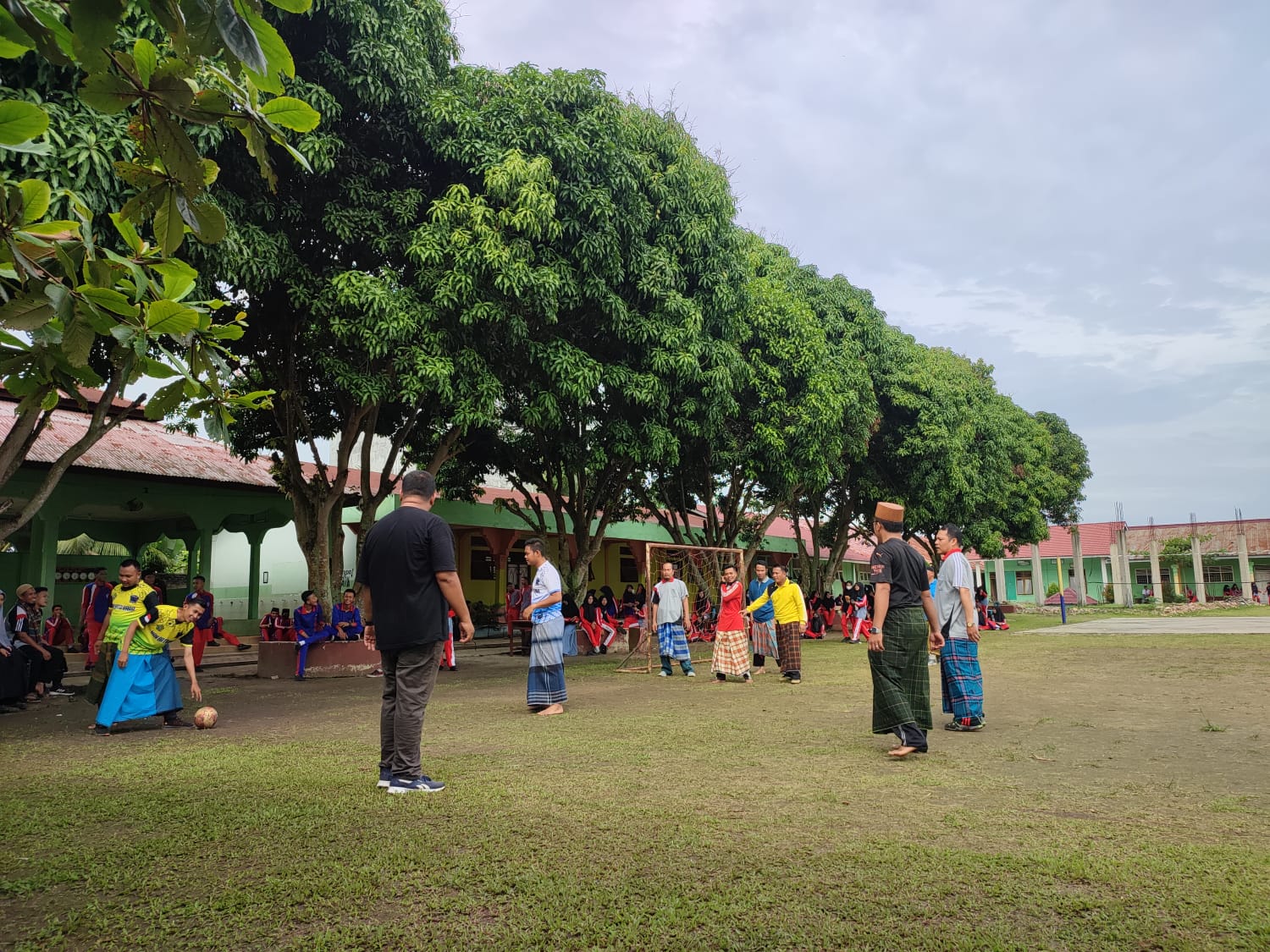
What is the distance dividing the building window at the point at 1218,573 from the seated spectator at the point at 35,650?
54721mm

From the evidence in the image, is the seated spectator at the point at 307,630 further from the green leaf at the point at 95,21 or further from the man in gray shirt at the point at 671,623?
the green leaf at the point at 95,21

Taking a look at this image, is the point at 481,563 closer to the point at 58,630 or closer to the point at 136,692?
the point at 58,630

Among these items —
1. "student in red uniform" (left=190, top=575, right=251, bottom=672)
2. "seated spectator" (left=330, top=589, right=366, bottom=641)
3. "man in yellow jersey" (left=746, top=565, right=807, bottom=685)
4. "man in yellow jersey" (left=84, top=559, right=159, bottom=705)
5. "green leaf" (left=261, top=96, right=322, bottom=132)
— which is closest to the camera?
"green leaf" (left=261, top=96, right=322, bottom=132)

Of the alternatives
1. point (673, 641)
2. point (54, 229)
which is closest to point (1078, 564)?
point (673, 641)

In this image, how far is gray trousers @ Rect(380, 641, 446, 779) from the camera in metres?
5.04

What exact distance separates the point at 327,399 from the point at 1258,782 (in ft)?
44.6

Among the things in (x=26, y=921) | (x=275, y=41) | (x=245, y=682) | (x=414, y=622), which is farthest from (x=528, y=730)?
(x=245, y=682)

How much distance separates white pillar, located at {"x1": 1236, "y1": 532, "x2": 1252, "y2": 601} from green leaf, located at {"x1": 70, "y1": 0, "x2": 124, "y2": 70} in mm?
51032

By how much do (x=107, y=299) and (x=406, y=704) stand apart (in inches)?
133

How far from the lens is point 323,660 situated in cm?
1340

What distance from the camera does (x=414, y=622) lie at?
5129 millimetres

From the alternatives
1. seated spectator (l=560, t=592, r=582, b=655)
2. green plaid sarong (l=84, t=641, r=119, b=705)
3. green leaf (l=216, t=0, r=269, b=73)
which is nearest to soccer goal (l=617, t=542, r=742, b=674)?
seated spectator (l=560, t=592, r=582, b=655)

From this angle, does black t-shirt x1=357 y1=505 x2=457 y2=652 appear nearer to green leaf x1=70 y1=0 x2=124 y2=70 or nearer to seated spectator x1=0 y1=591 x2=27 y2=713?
green leaf x1=70 y1=0 x2=124 y2=70

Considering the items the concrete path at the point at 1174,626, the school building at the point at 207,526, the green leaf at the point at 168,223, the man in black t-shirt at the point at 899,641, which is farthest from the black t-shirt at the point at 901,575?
the concrete path at the point at 1174,626
